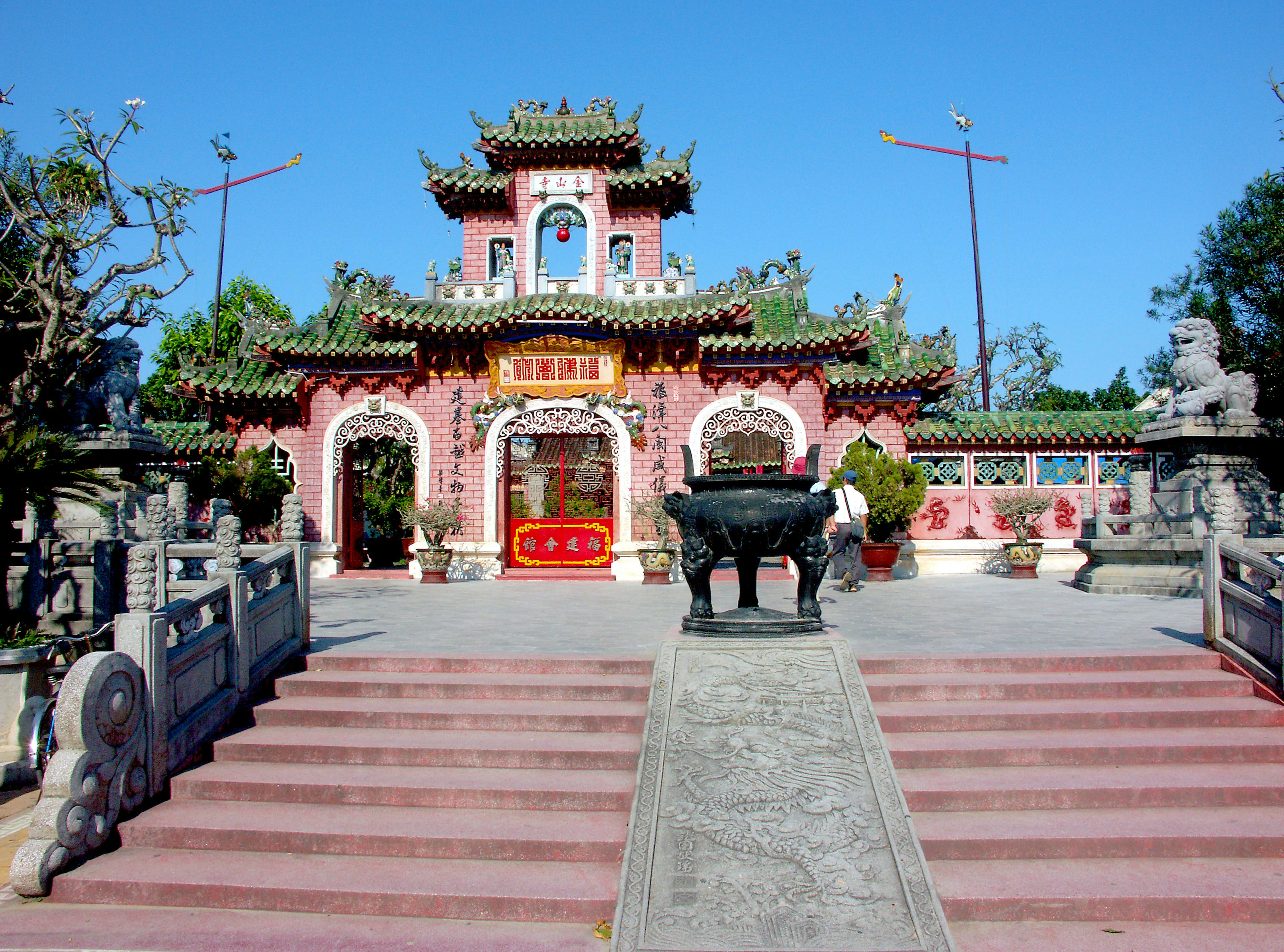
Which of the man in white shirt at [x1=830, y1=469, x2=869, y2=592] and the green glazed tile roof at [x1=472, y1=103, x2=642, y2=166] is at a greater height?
the green glazed tile roof at [x1=472, y1=103, x2=642, y2=166]

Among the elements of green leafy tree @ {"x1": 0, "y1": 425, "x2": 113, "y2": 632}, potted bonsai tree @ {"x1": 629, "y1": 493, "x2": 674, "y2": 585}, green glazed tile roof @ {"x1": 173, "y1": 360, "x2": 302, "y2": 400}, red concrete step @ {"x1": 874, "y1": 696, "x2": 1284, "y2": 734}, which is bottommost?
red concrete step @ {"x1": 874, "y1": 696, "x2": 1284, "y2": 734}

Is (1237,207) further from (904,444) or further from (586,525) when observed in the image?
(586,525)

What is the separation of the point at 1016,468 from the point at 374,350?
11.4 meters

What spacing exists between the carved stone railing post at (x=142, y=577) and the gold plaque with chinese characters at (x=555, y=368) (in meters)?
10.4

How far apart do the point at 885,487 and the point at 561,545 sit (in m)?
5.80

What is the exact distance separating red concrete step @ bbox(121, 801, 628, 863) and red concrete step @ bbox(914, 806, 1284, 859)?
1.55 metres

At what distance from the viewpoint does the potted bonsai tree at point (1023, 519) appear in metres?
13.5

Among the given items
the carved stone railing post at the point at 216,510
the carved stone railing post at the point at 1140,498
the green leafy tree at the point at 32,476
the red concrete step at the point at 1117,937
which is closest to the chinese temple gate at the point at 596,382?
the carved stone railing post at the point at 1140,498

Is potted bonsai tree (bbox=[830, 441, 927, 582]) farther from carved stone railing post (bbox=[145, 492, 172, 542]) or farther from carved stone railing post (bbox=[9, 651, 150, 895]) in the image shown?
carved stone railing post (bbox=[9, 651, 150, 895])

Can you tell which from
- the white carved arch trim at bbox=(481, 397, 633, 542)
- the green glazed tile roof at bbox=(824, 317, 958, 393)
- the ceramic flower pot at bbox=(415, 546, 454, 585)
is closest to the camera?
the ceramic flower pot at bbox=(415, 546, 454, 585)

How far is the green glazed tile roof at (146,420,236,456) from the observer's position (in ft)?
51.4

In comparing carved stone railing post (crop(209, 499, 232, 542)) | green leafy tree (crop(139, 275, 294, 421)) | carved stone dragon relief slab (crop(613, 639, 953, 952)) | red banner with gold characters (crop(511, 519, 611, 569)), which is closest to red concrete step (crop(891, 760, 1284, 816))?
carved stone dragon relief slab (crop(613, 639, 953, 952))

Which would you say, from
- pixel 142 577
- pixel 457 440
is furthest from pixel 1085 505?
pixel 142 577

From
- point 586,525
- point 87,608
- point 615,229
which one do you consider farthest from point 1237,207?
point 87,608
